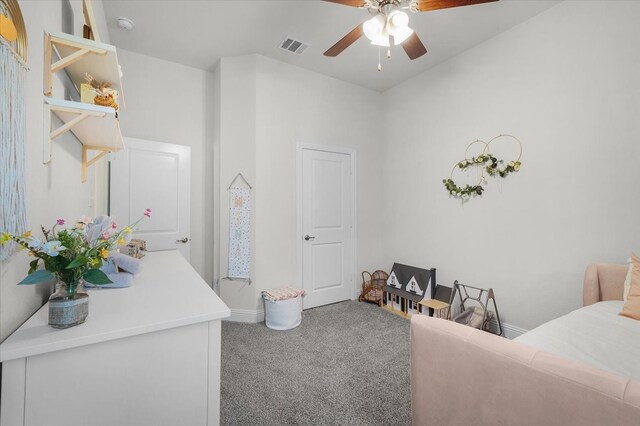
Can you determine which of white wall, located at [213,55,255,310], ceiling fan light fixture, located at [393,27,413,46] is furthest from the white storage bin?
ceiling fan light fixture, located at [393,27,413,46]

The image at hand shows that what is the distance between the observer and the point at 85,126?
Answer: 1.41 meters

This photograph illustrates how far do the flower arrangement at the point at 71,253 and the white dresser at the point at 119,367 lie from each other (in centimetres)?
16

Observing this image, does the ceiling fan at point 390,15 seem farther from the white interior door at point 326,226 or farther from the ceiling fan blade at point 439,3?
the white interior door at point 326,226

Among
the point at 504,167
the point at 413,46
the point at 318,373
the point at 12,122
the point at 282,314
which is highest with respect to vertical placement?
the point at 413,46

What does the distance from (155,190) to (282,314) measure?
1.98 metres

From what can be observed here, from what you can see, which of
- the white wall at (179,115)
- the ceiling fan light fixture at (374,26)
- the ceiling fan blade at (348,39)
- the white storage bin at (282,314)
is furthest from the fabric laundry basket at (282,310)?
the ceiling fan light fixture at (374,26)

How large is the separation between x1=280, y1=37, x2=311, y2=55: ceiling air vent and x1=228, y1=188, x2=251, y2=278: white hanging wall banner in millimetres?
1616

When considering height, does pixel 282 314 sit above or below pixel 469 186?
below

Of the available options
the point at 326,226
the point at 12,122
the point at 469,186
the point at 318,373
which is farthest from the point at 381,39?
the point at 318,373

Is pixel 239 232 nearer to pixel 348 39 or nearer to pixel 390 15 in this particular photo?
pixel 348 39

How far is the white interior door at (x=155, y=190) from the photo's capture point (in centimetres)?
302

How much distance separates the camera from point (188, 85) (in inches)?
135

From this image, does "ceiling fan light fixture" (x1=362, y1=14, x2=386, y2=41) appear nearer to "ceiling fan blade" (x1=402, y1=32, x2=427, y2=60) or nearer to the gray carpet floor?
"ceiling fan blade" (x1=402, y1=32, x2=427, y2=60)

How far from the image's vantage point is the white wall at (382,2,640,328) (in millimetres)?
2135
